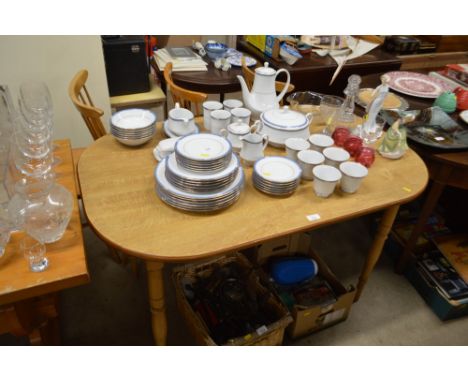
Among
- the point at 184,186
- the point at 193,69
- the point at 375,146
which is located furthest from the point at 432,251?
the point at 193,69

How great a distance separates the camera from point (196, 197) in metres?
1.05

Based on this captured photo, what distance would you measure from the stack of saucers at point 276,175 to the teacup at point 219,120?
0.23m

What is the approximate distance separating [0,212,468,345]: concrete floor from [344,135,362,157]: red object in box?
2.63 ft

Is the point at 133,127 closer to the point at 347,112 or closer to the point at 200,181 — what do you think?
the point at 200,181

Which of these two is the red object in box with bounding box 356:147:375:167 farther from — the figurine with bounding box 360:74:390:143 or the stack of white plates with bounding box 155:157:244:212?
the stack of white plates with bounding box 155:157:244:212

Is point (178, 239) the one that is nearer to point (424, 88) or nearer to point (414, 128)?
point (414, 128)

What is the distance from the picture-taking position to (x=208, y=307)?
58.7 inches

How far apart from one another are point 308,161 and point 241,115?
12.9 inches

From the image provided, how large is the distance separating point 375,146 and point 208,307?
93 centimetres

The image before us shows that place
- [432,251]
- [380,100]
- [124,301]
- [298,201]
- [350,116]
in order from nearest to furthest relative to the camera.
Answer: [298,201], [380,100], [350,116], [124,301], [432,251]

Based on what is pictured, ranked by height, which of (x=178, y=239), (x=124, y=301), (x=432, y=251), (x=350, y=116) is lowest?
(x=124, y=301)

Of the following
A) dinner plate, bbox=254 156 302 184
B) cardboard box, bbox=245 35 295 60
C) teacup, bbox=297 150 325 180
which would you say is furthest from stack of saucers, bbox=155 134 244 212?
cardboard box, bbox=245 35 295 60

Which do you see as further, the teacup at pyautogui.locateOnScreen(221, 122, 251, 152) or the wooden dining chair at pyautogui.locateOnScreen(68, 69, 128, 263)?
the wooden dining chair at pyautogui.locateOnScreen(68, 69, 128, 263)

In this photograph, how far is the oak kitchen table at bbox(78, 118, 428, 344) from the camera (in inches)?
38.8
